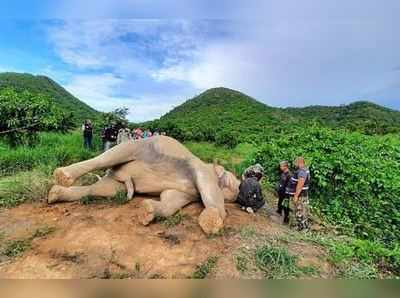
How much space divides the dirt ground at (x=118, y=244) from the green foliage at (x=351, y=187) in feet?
8.98

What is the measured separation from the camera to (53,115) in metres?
12.0

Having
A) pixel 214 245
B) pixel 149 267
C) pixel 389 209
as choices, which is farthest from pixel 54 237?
pixel 389 209

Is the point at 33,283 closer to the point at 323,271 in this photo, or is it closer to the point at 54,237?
the point at 54,237

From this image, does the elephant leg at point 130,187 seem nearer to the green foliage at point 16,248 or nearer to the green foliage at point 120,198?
the green foliage at point 120,198

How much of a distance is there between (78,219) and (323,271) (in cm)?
289

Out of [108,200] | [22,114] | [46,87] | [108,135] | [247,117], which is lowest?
[108,200]

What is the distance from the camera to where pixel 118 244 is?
431 cm

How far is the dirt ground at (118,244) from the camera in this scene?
12.6 ft

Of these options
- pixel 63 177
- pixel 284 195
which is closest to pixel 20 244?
pixel 63 177

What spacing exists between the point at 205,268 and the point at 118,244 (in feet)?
3.28

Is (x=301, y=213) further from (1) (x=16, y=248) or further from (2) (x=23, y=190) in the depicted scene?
(2) (x=23, y=190)

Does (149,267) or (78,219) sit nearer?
(149,267)

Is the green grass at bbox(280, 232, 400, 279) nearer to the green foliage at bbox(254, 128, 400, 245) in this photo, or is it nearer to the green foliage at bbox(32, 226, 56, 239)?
the green foliage at bbox(254, 128, 400, 245)

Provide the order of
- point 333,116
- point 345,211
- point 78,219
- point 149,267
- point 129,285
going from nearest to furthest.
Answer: point 129,285 → point 149,267 → point 78,219 → point 345,211 → point 333,116
